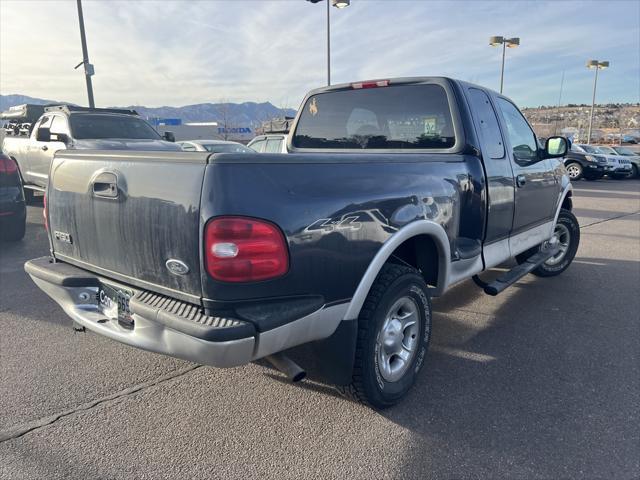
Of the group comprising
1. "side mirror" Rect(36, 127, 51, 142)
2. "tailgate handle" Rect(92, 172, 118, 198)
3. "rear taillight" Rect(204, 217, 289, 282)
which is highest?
"side mirror" Rect(36, 127, 51, 142)

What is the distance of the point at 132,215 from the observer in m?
2.41

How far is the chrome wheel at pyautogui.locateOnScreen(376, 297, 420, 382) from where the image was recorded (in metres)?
2.82

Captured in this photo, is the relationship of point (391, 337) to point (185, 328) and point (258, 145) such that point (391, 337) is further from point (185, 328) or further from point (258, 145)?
point (258, 145)

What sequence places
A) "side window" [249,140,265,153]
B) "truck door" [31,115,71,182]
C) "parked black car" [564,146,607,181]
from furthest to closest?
"parked black car" [564,146,607,181] → "side window" [249,140,265,153] → "truck door" [31,115,71,182]

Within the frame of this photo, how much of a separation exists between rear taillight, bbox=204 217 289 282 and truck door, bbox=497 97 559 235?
9.41 ft

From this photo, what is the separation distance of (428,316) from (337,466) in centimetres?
116

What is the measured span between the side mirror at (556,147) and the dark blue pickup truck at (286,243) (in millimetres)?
1265

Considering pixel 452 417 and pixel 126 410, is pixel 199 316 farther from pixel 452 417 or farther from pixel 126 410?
pixel 452 417

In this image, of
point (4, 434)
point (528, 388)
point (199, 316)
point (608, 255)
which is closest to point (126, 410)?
point (4, 434)

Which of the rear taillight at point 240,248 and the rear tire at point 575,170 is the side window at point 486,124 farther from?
the rear tire at point 575,170

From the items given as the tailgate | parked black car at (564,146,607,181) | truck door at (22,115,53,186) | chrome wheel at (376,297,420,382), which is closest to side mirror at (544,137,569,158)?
chrome wheel at (376,297,420,382)

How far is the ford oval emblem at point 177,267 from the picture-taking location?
2.19m

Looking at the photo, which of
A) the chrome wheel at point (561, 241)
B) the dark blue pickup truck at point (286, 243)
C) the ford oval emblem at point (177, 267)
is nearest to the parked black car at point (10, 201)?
the dark blue pickup truck at point (286, 243)

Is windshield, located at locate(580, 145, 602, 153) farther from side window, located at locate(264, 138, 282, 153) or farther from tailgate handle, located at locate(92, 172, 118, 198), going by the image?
tailgate handle, located at locate(92, 172, 118, 198)
